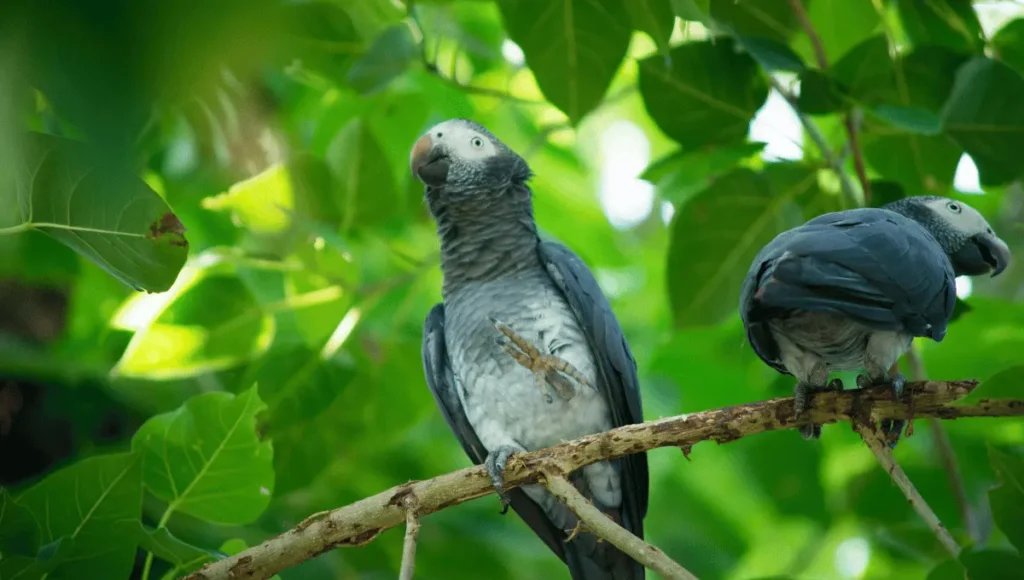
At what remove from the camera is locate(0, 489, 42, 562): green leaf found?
2.20 meters

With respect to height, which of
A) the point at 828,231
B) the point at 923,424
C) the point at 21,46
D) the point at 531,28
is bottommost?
the point at 21,46

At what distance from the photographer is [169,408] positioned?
12.5 feet

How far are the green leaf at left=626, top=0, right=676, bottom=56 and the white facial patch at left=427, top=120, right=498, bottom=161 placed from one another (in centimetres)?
98

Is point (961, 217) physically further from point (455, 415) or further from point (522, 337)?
A: point (455, 415)

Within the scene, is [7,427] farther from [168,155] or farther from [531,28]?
[531,28]

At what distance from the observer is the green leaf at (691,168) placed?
121 inches

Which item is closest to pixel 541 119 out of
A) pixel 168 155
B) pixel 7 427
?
pixel 168 155

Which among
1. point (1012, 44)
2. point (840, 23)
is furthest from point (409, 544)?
point (1012, 44)

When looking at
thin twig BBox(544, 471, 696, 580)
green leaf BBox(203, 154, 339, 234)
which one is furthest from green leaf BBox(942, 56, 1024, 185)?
green leaf BBox(203, 154, 339, 234)

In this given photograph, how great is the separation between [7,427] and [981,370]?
406 centimetres

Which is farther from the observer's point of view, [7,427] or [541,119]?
[541,119]

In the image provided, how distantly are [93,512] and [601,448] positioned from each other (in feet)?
4.32

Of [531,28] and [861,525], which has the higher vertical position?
[531,28]

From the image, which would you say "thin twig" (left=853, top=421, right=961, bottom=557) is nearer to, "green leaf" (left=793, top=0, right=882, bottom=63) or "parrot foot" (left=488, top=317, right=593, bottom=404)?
"parrot foot" (left=488, top=317, right=593, bottom=404)
